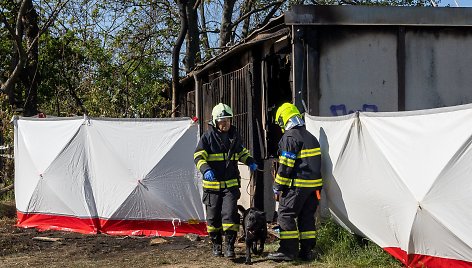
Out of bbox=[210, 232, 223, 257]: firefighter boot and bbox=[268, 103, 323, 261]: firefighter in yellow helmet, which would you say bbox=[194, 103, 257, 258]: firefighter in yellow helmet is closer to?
bbox=[210, 232, 223, 257]: firefighter boot

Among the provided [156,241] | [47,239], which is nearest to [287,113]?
[156,241]

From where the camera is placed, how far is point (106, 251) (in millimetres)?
8906

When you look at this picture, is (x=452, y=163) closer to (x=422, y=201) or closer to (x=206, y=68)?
(x=422, y=201)

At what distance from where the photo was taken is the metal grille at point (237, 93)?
1169cm

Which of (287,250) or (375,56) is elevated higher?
(375,56)

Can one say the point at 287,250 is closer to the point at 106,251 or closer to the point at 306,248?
the point at 306,248

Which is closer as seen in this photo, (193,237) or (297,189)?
(297,189)

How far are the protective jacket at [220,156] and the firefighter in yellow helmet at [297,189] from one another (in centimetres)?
88

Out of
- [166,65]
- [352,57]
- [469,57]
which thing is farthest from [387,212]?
[166,65]

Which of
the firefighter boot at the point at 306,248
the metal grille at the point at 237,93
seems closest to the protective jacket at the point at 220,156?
the firefighter boot at the point at 306,248

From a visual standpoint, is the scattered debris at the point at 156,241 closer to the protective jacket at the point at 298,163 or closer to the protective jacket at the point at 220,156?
the protective jacket at the point at 220,156

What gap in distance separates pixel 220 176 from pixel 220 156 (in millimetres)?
257

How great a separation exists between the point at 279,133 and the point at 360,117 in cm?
371

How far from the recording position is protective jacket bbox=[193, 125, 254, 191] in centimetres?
832
